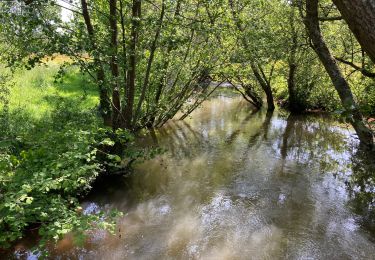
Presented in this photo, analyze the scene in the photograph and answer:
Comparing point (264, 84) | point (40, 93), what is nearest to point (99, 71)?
point (40, 93)

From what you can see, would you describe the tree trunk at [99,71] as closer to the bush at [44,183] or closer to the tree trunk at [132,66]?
the tree trunk at [132,66]

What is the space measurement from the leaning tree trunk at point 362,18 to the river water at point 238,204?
15.8ft

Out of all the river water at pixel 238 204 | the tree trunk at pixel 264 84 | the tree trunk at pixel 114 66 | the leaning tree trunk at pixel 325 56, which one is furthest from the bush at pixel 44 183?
the tree trunk at pixel 264 84

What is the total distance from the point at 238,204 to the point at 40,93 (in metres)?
10.4

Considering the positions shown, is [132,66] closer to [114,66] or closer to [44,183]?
[114,66]

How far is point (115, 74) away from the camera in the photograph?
9109mm

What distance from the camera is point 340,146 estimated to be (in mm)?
14203

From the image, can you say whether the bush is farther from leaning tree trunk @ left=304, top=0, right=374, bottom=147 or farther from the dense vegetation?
leaning tree trunk @ left=304, top=0, right=374, bottom=147

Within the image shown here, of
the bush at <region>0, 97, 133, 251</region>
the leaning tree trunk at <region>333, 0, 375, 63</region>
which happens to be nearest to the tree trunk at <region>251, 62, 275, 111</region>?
the bush at <region>0, 97, 133, 251</region>

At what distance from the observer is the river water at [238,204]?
674 centimetres

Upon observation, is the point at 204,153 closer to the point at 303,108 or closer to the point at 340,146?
the point at 340,146

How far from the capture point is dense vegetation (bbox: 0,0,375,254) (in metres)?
4.95

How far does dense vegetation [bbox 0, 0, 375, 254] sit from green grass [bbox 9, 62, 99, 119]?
2.8 inches

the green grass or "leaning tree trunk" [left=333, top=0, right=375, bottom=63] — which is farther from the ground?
"leaning tree trunk" [left=333, top=0, right=375, bottom=63]
